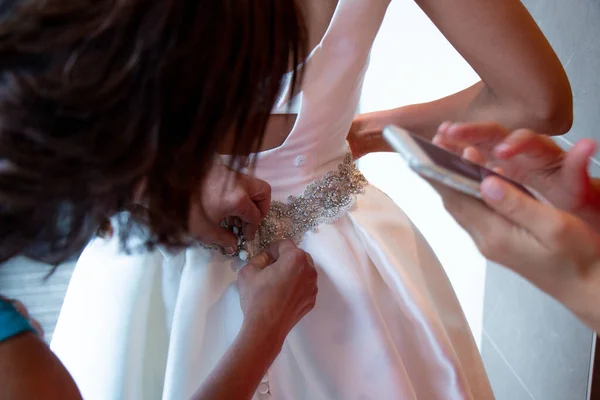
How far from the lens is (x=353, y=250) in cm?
65

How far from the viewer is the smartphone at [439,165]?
36 cm

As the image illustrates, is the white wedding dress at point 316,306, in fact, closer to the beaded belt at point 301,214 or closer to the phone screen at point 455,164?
the beaded belt at point 301,214

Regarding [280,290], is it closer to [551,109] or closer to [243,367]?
[243,367]

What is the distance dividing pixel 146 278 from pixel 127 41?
0.35 meters

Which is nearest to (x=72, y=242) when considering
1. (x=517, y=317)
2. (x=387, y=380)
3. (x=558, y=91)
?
(x=387, y=380)

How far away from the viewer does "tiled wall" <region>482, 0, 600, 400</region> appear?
0.84 meters

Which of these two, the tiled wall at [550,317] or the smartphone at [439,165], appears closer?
the smartphone at [439,165]

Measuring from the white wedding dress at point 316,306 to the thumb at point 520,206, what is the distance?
26cm

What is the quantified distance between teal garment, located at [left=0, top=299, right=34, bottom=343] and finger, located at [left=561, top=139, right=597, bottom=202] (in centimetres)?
47

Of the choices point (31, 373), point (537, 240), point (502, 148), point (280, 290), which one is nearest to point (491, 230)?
point (537, 240)

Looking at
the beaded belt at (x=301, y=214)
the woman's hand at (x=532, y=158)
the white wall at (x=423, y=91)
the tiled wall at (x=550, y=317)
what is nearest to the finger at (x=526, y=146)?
the woman's hand at (x=532, y=158)

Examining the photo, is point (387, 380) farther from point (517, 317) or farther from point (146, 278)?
point (517, 317)

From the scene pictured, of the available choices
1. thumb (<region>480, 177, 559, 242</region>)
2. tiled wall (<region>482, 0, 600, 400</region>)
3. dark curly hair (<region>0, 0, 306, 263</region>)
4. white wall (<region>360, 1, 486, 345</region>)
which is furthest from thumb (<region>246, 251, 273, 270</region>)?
white wall (<region>360, 1, 486, 345</region>)

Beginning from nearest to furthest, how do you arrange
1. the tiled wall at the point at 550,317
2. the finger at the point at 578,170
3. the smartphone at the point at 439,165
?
1. the smartphone at the point at 439,165
2. the finger at the point at 578,170
3. the tiled wall at the point at 550,317
